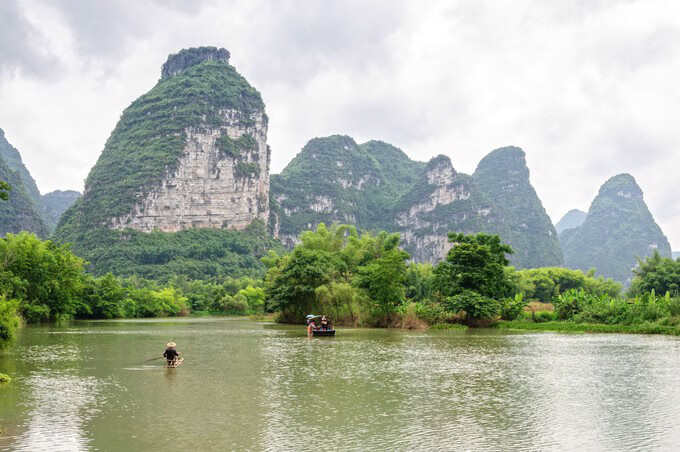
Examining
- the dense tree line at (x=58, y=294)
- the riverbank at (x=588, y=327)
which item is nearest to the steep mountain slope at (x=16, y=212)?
the dense tree line at (x=58, y=294)

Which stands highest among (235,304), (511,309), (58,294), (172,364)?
(58,294)

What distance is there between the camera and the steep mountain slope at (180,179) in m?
129

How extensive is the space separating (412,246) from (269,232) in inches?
2208

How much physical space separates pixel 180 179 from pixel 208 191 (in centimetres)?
730

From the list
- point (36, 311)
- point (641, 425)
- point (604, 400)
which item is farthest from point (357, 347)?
point (36, 311)

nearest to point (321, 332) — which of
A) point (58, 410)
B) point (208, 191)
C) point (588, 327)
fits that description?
point (588, 327)

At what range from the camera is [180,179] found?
14250cm

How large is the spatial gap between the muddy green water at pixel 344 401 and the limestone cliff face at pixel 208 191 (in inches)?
4701

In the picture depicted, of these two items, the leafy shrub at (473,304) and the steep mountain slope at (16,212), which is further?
the steep mountain slope at (16,212)

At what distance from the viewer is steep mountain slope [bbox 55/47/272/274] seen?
129 m

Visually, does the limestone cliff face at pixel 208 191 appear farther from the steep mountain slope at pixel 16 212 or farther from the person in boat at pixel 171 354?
the person in boat at pixel 171 354

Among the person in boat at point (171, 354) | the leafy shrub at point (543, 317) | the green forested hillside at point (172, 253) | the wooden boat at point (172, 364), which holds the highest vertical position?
the green forested hillside at point (172, 253)

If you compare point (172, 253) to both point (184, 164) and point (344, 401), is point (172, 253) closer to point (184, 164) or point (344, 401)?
point (184, 164)

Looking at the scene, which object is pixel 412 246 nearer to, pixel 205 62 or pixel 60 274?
pixel 205 62
